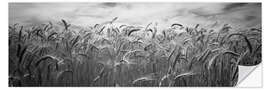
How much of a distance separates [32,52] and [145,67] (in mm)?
1091

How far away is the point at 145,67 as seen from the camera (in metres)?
2.62

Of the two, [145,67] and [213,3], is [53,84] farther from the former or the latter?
[213,3]

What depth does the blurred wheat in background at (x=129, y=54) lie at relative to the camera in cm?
259

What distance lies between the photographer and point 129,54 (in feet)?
8.61

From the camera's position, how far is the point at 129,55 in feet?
8.63

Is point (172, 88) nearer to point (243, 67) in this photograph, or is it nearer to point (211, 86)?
point (211, 86)

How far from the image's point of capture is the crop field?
2.59 m

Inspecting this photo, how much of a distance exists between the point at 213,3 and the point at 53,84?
5.66ft

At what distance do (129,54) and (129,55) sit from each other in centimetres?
1

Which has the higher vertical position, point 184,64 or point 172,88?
point 184,64

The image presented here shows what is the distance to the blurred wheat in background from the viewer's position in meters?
2.59

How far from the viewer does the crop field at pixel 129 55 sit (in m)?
2.59

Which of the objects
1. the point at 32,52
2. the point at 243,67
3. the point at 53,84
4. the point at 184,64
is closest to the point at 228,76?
the point at 243,67
